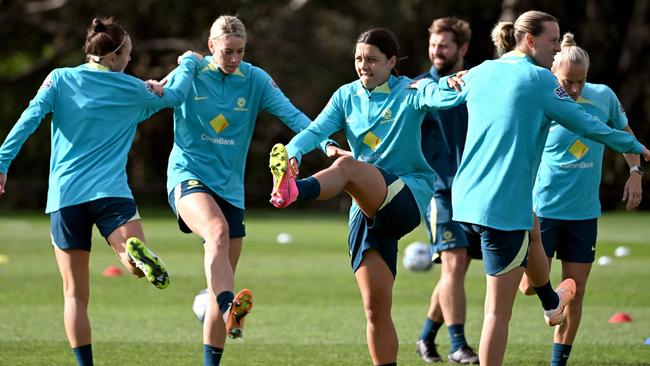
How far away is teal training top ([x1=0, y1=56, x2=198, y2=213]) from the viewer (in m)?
6.94

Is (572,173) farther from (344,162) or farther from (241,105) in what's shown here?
(241,105)

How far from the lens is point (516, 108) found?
6.22m

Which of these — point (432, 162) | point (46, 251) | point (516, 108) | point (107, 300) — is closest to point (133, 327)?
point (107, 300)

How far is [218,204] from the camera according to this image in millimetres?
7410

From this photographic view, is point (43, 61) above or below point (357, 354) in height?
above

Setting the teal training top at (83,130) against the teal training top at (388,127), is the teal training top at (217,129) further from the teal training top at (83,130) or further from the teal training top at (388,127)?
the teal training top at (388,127)

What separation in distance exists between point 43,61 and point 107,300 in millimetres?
21034

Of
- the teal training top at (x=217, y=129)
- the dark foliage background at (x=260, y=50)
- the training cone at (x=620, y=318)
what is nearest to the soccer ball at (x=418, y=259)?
the training cone at (x=620, y=318)

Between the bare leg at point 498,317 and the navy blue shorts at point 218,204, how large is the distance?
188cm

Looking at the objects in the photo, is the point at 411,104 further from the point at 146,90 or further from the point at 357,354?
the point at 357,354

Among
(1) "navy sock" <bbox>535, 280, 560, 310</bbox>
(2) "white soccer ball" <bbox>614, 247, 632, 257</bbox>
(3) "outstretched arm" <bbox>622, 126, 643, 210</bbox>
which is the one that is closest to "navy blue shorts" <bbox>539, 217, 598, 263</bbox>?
(3) "outstretched arm" <bbox>622, 126, 643, 210</bbox>

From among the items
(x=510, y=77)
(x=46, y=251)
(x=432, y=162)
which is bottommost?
(x=46, y=251)

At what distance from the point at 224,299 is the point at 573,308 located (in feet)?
8.33

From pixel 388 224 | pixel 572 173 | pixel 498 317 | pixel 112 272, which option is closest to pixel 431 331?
pixel 572 173
